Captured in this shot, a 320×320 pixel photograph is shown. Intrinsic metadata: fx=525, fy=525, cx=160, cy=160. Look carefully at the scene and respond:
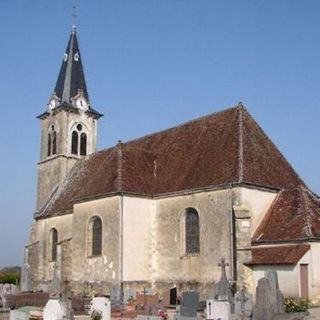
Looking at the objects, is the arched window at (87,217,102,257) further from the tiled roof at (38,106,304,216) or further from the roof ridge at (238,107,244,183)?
the roof ridge at (238,107,244,183)

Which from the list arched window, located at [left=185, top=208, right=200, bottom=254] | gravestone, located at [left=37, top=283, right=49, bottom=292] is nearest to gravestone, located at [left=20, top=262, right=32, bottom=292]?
gravestone, located at [left=37, top=283, right=49, bottom=292]

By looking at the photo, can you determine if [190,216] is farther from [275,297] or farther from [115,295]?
[275,297]

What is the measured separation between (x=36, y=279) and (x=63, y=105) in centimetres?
1187

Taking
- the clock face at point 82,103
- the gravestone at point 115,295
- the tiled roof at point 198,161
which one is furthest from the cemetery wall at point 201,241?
the clock face at point 82,103

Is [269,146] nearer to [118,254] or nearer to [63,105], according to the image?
[118,254]

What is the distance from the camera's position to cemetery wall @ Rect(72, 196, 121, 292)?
25.6m

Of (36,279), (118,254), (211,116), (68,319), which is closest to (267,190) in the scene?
(211,116)

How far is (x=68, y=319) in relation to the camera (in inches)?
581

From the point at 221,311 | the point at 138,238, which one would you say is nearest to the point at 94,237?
the point at 138,238

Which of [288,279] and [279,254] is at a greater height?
[279,254]

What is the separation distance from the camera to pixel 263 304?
1631 centimetres

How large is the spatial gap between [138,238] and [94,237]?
2.79m

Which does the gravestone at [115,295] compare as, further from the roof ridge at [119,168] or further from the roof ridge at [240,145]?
the roof ridge at [240,145]

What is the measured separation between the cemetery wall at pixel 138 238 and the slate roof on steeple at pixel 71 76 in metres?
13.7
